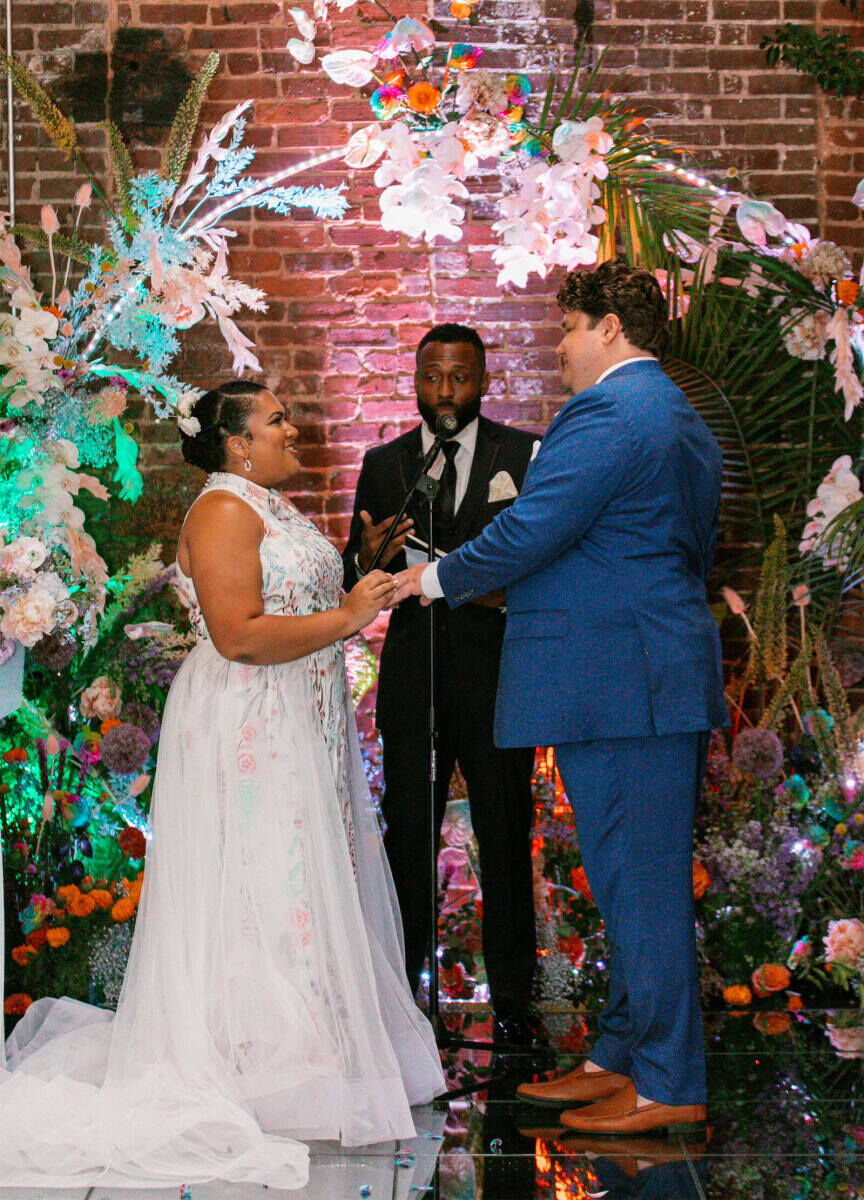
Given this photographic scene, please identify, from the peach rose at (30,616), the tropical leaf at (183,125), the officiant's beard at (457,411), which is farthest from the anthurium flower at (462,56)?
the peach rose at (30,616)

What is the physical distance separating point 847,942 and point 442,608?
1391mm

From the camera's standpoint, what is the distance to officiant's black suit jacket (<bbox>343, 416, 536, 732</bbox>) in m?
3.64

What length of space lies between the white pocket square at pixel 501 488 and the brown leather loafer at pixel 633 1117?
1.53 meters

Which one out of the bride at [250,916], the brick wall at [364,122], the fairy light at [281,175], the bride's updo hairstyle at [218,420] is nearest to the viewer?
the bride at [250,916]

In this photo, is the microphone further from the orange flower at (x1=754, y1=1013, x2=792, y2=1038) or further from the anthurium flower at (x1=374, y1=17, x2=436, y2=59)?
the orange flower at (x1=754, y1=1013, x2=792, y2=1038)

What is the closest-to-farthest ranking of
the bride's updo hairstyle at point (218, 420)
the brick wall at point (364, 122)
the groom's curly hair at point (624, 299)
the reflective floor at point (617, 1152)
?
the reflective floor at point (617, 1152) → the groom's curly hair at point (624, 299) → the bride's updo hairstyle at point (218, 420) → the brick wall at point (364, 122)

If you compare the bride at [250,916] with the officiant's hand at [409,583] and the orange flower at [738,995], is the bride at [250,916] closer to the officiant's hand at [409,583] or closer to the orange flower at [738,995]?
the officiant's hand at [409,583]

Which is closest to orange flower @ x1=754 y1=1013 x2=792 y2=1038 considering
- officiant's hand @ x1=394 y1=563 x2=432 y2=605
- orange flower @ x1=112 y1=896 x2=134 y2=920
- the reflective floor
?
the reflective floor

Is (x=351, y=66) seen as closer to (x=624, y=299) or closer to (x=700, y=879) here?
(x=624, y=299)

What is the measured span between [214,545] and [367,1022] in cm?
107

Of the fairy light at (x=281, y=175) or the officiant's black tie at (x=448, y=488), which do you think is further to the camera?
the fairy light at (x=281, y=175)

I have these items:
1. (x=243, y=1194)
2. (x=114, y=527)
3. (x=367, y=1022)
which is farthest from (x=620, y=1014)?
(x=114, y=527)

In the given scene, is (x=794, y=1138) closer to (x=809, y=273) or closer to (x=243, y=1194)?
(x=243, y=1194)

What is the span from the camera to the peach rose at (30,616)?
329cm
